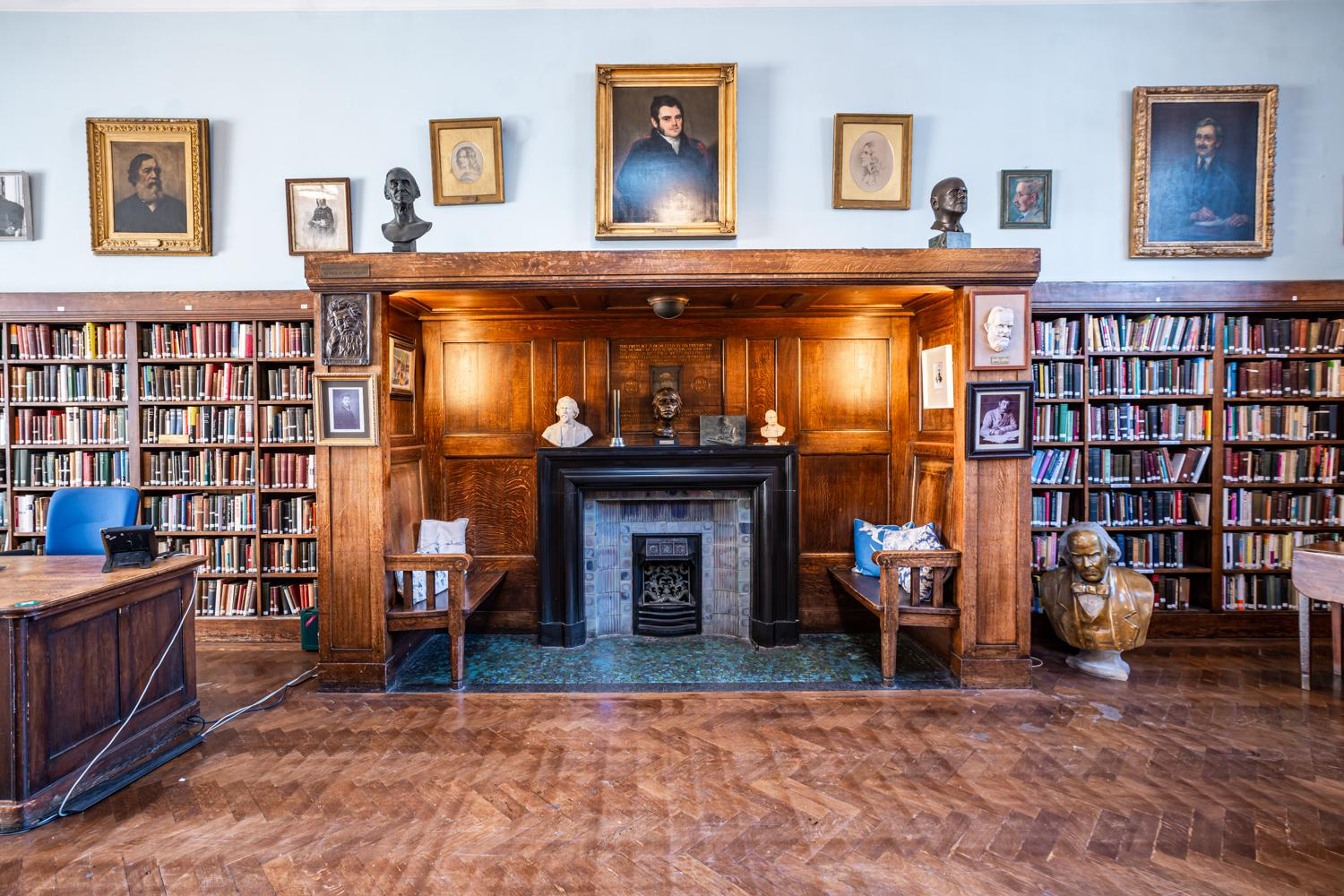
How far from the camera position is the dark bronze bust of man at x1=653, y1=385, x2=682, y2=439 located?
467 centimetres

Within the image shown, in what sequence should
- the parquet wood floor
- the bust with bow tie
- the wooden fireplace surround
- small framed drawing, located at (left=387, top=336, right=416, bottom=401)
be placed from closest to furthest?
the parquet wood floor < the wooden fireplace surround < the bust with bow tie < small framed drawing, located at (left=387, top=336, right=416, bottom=401)

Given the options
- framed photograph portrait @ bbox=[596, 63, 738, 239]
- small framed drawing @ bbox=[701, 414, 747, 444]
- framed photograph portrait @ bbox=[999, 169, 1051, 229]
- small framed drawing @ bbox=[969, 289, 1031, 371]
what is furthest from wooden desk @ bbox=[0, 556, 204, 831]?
framed photograph portrait @ bbox=[999, 169, 1051, 229]

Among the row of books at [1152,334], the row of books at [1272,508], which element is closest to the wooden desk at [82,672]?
the row of books at [1152,334]

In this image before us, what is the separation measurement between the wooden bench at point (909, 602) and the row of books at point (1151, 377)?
195 cm

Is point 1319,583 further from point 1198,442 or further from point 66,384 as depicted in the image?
point 66,384

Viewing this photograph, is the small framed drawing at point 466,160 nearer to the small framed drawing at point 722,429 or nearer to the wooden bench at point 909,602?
the small framed drawing at point 722,429

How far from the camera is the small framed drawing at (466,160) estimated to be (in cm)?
465

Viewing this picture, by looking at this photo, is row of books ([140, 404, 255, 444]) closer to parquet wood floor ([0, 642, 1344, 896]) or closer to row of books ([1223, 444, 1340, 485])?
parquet wood floor ([0, 642, 1344, 896])

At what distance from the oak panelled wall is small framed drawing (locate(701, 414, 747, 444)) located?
0.14 m

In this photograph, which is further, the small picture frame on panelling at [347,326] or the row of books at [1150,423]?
the row of books at [1150,423]

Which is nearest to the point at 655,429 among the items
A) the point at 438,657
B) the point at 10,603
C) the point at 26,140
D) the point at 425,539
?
the point at 425,539

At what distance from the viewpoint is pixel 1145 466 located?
15.3 ft

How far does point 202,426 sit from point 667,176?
13.0 ft

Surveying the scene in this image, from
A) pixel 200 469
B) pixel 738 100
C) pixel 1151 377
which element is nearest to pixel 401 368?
pixel 200 469
